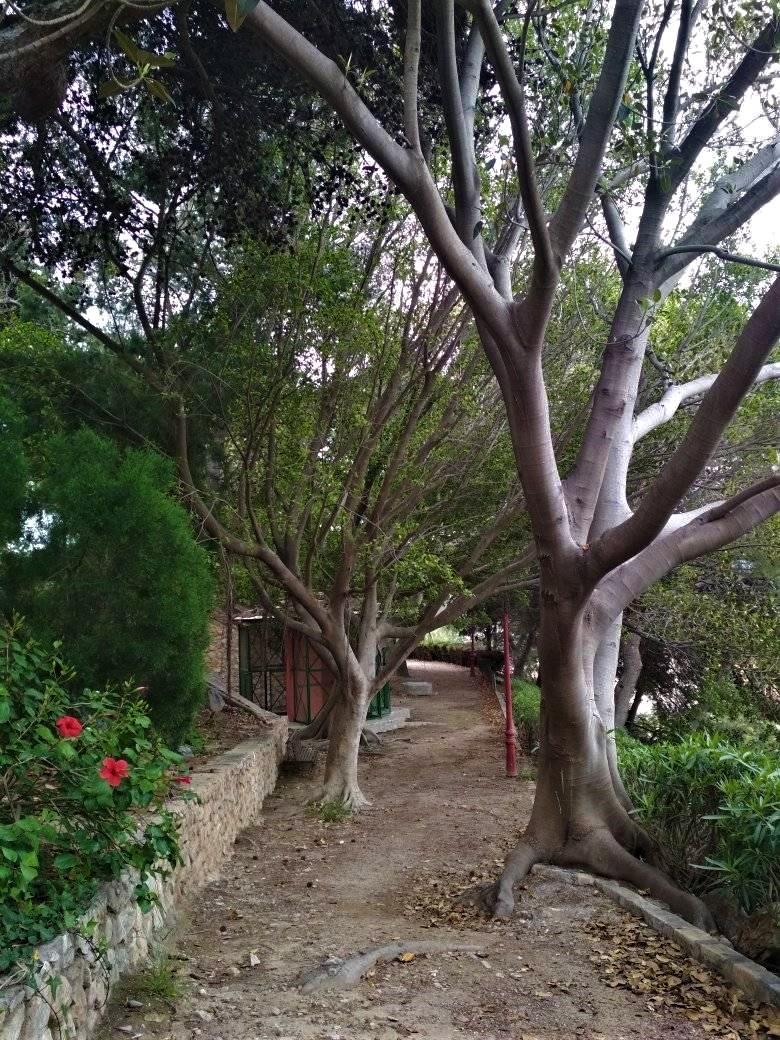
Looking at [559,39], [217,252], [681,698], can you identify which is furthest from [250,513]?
[681,698]

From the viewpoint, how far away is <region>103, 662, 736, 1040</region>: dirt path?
13.3 ft

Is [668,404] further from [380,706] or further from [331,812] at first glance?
[380,706]

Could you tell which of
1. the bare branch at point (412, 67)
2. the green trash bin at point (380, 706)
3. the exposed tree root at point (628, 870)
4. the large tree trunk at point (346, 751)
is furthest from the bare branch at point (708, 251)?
the green trash bin at point (380, 706)

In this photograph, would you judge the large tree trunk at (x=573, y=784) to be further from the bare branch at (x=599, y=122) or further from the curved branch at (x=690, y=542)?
the bare branch at (x=599, y=122)

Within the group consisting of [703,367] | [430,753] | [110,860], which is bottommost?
[430,753]

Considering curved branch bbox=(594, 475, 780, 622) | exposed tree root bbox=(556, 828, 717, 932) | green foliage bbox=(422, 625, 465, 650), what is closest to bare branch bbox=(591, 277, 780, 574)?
curved branch bbox=(594, 475, 780, 622)

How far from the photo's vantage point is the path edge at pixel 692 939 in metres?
4.17

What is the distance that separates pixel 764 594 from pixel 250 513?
26.0 ft

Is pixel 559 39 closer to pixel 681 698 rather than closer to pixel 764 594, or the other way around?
pixel 764 594

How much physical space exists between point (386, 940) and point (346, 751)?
17.7ft

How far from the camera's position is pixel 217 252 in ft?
32.6

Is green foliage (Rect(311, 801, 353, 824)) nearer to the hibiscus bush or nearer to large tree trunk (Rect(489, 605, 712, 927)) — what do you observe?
large tree trunk (Rect(489, 605, 712, 927))

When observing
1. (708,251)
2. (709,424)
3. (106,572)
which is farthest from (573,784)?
(708,251)

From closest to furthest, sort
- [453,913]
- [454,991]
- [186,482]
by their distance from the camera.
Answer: [454,991] → [453,913] → [186,482]
